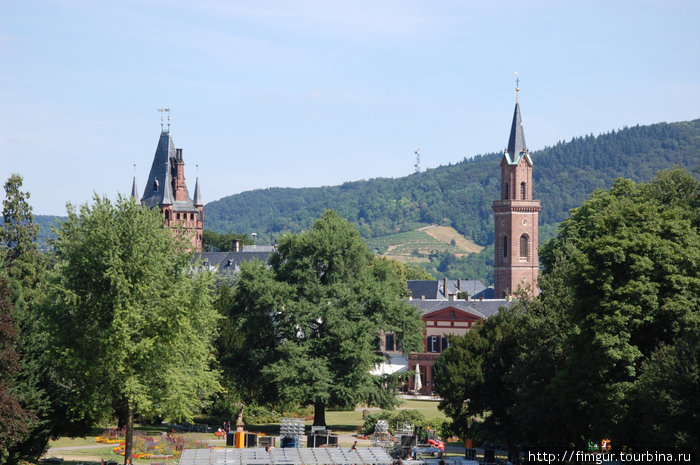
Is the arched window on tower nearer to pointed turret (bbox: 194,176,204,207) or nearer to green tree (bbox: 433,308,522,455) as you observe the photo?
pointed turret (bbox: 194,176,204,207)

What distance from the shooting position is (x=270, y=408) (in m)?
72.2

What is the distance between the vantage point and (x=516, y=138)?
140750 millimetres

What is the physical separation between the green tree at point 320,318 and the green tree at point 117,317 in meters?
15.8

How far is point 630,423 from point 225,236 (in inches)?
5956

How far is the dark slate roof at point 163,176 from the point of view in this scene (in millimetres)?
144375

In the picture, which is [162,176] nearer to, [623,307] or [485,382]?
[485,382]

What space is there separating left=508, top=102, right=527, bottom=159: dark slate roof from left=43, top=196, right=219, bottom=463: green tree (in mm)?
98969

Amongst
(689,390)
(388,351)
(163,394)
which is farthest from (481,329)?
(388,351)

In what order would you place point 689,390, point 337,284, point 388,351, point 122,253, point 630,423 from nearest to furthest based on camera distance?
point 689,390, point 630,423, point 122,253, point 337,284, point 388,351

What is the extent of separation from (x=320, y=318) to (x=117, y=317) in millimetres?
21972

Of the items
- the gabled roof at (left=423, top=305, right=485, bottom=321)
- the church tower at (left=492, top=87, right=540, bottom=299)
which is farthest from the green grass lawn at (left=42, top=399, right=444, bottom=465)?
the church tower at (left=492, top=87, right=540, bottom=299)

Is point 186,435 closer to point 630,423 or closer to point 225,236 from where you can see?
point 630,423

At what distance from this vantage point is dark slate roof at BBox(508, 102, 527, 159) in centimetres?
14025

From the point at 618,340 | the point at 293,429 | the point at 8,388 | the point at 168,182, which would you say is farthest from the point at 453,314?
the point at 8,388
